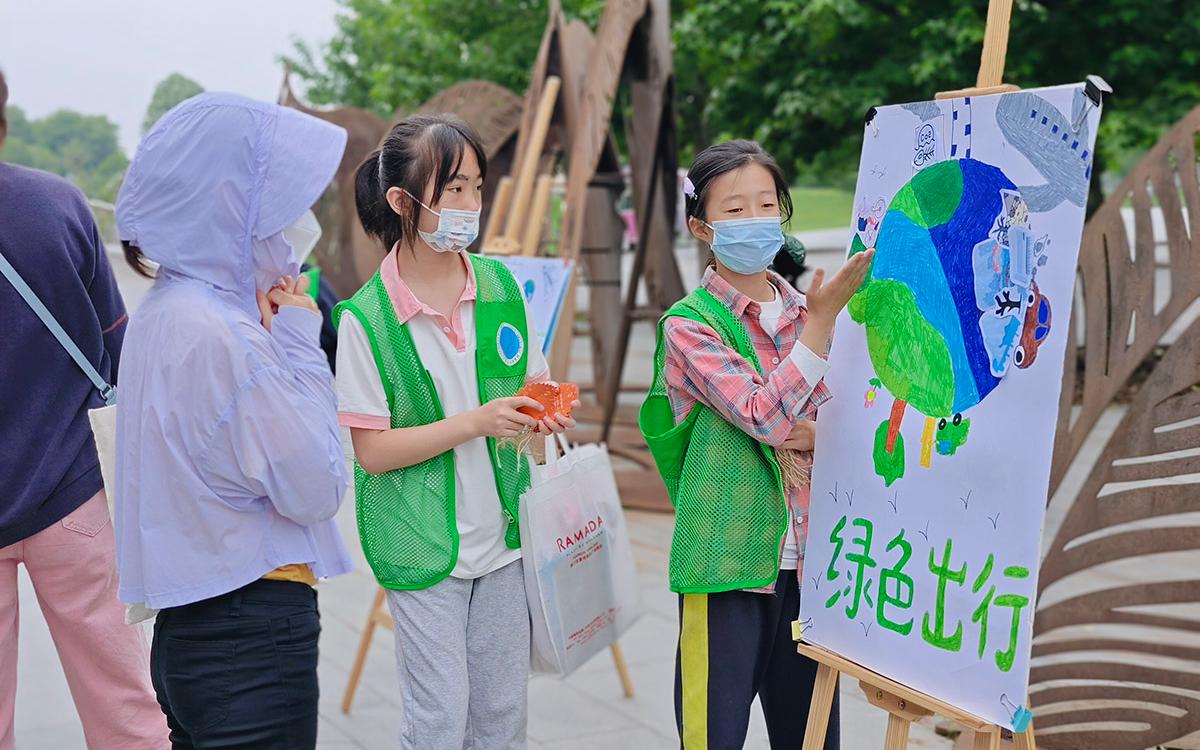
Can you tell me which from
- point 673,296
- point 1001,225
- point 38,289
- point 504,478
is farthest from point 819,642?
point 673,296

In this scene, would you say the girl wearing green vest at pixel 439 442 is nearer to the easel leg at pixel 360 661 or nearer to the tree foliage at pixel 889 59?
the easel leg at pixel 360 661

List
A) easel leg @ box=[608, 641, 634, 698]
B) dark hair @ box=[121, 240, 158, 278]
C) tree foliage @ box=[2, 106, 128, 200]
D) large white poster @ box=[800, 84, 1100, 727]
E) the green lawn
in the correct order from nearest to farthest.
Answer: large white poster @ box=[800, 84, 1100, 727] → dark hair @ box=[121, 240, 158, 278] → easel leg @ box=[608, 641, 634, 698] → tree foliage @ box=[2, 106, 128, 200] → the green lawn

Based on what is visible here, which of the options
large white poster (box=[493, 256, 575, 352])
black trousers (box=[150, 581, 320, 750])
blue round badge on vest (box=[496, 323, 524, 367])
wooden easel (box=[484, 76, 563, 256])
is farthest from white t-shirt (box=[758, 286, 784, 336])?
wooden easel (box=[484, 76, 563, 256])

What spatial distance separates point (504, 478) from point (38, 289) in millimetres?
1119

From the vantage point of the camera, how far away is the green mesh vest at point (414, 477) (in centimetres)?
240

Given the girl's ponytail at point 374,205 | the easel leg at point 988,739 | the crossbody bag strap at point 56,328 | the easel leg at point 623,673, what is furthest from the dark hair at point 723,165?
the easel leg at point 623,673

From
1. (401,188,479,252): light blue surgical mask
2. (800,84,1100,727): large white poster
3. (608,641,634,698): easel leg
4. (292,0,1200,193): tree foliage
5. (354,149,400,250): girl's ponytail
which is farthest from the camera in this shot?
(292,0,1200,193): tree foliage

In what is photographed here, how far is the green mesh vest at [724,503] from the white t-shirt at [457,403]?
378 mm

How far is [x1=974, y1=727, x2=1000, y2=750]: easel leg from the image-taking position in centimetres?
205

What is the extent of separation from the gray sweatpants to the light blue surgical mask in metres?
0.67

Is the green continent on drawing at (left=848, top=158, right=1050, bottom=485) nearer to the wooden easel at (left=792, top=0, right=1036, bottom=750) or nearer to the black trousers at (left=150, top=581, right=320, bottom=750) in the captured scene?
the wooden easel at (left=792, top=0, right=1036, bottom=750)

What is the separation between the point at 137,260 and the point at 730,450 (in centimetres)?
121

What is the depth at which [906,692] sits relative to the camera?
2.17 meters

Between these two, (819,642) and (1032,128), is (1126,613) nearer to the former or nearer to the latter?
(819,642)
